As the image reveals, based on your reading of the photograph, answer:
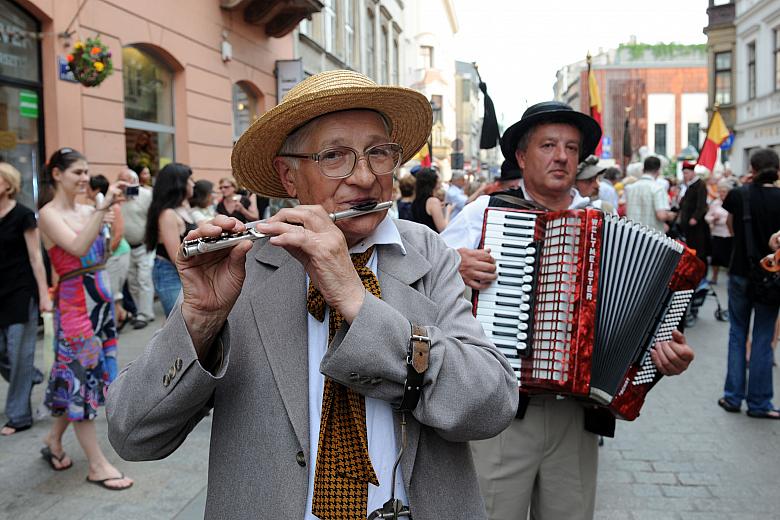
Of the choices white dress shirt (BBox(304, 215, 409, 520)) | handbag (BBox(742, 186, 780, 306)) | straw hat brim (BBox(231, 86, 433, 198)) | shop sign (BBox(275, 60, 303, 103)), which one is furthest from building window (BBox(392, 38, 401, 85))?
white dress shirt (BBox(304, 215, 409, 520))

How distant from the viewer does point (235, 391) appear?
1634 mm

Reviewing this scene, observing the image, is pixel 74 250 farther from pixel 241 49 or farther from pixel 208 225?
pixel 241 49

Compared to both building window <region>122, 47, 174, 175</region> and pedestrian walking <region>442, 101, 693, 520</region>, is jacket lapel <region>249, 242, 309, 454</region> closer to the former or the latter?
pedestrian walking <region>442, 101, 693, 520</region>

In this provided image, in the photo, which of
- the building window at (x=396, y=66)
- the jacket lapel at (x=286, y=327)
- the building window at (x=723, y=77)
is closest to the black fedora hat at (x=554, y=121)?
the jacket lapel at (x=286, y=327)

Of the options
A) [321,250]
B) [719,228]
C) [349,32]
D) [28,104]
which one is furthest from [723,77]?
[321,250]

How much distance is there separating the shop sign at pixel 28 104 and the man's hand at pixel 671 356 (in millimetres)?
7736

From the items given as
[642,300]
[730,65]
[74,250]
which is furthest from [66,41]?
[730,65]

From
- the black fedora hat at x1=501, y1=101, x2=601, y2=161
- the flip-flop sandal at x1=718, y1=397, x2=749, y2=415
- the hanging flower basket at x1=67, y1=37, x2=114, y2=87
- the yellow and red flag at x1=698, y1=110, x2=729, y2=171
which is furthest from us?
the yellow and red flag at x1=698, y1=110, x2=729, y2=171

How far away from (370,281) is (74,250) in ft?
10.6

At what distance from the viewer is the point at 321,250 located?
4.69ft

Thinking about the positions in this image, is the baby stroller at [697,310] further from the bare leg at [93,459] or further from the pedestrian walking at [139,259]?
the bare leg at [93,459]

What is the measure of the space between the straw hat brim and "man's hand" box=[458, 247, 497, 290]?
560 millimetres

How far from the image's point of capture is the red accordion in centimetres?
247

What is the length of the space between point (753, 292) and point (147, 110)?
333 inches
